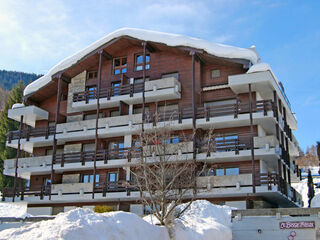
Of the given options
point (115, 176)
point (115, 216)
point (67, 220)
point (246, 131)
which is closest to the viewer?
point (67, 220)

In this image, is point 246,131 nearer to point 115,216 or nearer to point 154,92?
point 154,92

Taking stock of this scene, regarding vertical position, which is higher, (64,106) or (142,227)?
(64,106)

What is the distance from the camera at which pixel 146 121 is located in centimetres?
3103

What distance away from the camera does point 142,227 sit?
42.2 ft

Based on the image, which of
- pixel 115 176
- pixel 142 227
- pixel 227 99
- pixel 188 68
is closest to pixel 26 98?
pixel 115 176

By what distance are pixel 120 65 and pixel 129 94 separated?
429 cm

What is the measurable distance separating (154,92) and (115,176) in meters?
7.10

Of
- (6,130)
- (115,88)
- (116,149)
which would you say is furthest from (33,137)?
(6,130)

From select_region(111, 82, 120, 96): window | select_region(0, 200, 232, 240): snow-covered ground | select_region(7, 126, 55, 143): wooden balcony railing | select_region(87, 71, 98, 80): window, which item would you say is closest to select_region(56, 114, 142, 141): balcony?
select_region(7, 126, 55, 143): wooden balcony railing

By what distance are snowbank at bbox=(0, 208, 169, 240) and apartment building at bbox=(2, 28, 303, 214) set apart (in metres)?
14.6

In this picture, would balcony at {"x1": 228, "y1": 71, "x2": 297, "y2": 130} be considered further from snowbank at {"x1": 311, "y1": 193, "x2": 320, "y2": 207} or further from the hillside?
the hillside

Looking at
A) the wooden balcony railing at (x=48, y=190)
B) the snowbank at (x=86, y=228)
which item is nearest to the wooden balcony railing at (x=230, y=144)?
the wooden balcony railing at (x=48, y=190)

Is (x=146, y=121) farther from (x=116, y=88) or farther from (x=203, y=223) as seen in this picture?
(x=203, y=223)

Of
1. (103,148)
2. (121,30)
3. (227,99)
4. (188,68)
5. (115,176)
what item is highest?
(121,30)
